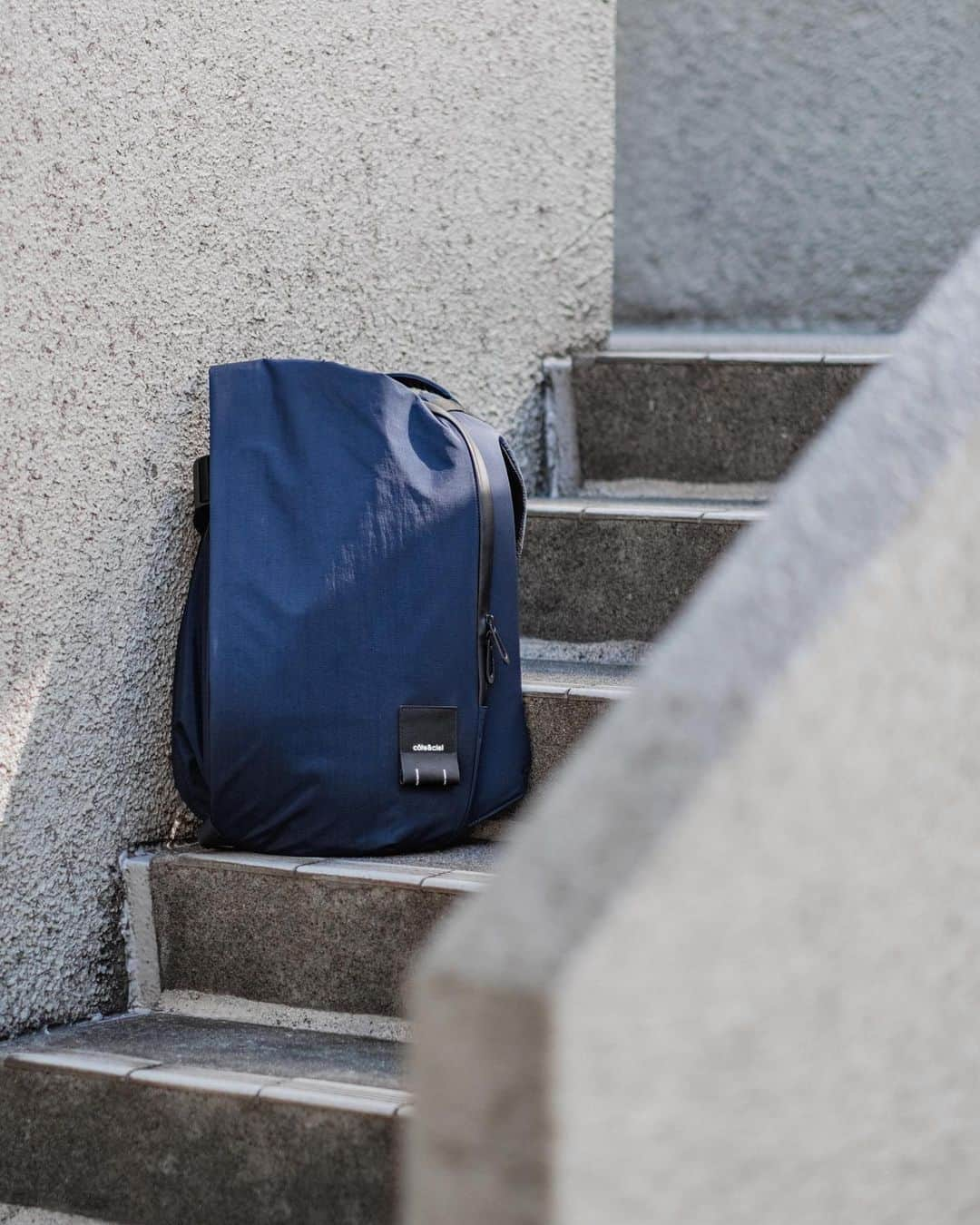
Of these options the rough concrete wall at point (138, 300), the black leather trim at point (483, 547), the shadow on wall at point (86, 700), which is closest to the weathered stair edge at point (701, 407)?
the rough concrete wall at point (138, 300)

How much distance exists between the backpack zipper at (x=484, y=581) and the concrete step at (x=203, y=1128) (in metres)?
0.40

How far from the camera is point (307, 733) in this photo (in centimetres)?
156

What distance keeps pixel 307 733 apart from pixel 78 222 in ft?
1.80

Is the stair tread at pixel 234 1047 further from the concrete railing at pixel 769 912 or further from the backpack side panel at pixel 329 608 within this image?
the concrete railing at pixel 769 912

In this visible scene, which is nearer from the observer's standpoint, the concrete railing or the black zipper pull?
the concrete railing

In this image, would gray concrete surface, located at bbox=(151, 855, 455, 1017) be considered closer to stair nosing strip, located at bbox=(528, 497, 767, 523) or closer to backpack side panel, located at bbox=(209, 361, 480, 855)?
backpack side panel, located at bbox=(209, 361, 480, 855)

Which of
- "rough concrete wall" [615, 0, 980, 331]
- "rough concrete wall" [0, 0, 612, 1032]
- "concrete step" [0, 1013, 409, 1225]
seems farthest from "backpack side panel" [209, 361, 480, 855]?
"rough concrete wall" [615, 0, 980, 331]

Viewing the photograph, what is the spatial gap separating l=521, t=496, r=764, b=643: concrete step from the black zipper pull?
38 centimetres

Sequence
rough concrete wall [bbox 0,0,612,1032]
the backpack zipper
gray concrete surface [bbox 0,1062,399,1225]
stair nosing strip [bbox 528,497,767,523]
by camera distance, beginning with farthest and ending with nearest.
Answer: stair nosing strip [bbox 528,497,767,523] < the backpack zipper < rough concrete wall [bbox 0,0,612,1032] < gray concrete surface [bbox 0,1062,399,1225]

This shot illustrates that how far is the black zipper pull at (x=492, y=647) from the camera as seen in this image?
166cm

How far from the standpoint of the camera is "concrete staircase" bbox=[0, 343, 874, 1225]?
1.26 meters

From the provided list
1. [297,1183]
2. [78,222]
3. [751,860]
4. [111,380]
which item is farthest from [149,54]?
[751,860]

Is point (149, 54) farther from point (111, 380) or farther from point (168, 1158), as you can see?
point (168, 1158)

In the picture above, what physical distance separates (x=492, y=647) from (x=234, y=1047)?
0.49m
